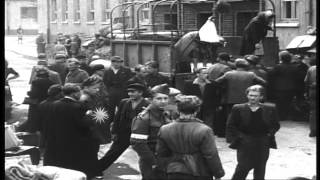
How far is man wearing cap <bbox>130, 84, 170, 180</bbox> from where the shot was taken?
24.7 ft

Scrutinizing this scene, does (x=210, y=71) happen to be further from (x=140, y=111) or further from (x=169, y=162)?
(x=169, y=162)

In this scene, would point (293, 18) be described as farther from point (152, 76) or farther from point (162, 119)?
point (162, 119)

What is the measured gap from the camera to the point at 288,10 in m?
20.5

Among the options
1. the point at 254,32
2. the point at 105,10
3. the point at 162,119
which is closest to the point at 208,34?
the point at 254,32

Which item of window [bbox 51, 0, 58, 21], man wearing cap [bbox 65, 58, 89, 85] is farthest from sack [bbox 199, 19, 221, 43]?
window [bbox 51, 0, 58, 21]

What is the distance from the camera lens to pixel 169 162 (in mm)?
6508

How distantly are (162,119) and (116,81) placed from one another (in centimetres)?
461

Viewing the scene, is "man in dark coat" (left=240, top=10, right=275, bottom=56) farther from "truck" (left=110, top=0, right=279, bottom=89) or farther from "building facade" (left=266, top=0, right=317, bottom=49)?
"building facade" (left=266, top=0, right=317, bottom=49)

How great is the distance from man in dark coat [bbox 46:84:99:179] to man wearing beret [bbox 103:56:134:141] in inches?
162

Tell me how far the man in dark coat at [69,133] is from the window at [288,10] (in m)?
13.6

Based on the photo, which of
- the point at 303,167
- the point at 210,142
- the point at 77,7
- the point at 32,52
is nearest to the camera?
the point at 210,142

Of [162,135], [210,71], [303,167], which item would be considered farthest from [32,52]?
[162,135]

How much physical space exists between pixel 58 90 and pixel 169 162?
3260 millimetres

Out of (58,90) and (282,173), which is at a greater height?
(58,90)
